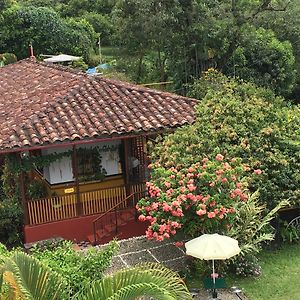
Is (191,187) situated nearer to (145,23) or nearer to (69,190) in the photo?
(69,190)

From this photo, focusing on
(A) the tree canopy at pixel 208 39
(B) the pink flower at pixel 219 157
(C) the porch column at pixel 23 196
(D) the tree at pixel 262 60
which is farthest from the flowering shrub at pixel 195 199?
(D) the tree at pixel 262 60

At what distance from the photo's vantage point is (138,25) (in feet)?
93.7

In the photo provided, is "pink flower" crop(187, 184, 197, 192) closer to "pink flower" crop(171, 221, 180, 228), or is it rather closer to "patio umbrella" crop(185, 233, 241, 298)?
"pink flower" crop(171, 221, 180, 228)

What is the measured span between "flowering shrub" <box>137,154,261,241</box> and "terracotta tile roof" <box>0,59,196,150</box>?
3.07m

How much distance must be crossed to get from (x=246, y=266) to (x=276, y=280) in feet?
2.32

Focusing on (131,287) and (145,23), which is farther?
(145,23)

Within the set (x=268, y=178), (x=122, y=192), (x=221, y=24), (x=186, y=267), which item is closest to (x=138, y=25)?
(x=221, y=24)

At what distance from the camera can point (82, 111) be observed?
52.5ft

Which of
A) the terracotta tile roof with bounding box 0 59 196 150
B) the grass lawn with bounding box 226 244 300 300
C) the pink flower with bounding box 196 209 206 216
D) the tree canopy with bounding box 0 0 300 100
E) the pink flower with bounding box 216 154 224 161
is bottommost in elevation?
the grass lawn with bounding box 226 244 300 300

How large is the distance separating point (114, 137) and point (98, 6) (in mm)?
41805

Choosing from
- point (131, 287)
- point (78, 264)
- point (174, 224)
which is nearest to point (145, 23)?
point (174, 224)

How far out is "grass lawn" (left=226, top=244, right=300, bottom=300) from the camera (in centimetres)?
1169

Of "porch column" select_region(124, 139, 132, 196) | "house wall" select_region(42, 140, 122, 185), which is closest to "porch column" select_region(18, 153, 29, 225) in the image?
"house wall" select_region(42, 140, 122, 185)

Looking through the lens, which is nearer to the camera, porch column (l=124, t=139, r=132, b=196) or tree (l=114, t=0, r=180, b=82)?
porch column (l=124, t=139, r=132, b=196)
